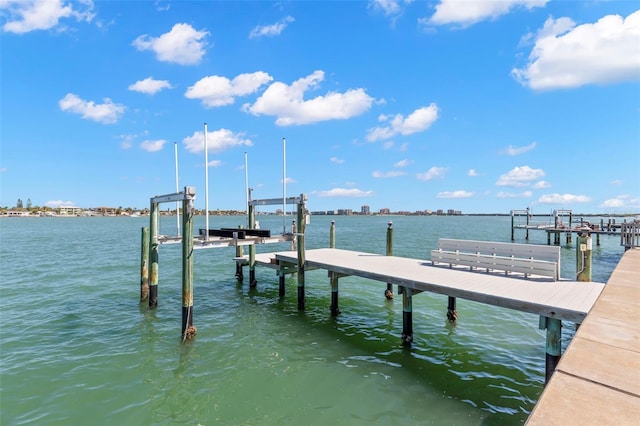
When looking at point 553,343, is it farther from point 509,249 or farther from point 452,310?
point 452,310

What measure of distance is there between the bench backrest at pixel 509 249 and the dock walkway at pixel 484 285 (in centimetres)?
84

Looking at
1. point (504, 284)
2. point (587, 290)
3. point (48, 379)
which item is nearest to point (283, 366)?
point (48, 379)

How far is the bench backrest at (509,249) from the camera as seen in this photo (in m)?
10.0

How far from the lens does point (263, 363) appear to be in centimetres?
887

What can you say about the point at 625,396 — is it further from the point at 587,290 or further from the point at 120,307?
the point at 120,307

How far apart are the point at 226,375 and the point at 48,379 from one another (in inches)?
159

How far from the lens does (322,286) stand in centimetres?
1786

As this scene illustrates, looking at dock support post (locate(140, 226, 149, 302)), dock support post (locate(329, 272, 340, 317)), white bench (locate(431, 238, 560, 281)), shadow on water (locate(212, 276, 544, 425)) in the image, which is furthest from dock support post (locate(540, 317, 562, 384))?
dock support post (locate(140, 226, 149, 302))

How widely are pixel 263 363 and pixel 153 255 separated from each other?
6.89 metres

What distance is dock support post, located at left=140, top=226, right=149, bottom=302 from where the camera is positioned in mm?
13742

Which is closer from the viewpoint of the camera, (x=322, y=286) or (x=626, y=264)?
(x=626, y=264)

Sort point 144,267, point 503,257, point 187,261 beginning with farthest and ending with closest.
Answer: point 144,267 → point 187,261 → point 503,257

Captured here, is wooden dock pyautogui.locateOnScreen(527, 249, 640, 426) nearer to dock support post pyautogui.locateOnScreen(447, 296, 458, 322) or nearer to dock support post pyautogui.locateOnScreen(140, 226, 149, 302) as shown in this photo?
dock support post pyautogui.locateOnScreen(447, 296, 458, 322)

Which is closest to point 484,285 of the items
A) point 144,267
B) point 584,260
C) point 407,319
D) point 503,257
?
point 503,257
